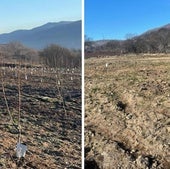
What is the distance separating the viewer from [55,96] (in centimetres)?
354

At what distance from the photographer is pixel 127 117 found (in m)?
3.26

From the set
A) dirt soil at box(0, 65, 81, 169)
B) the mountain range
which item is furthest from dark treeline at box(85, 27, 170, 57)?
dirt soil at box(0, 65, 81, 169)

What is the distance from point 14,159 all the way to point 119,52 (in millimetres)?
1528

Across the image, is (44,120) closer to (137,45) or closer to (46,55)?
(46,55)

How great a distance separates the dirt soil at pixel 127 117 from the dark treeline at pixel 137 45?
0.61 ft

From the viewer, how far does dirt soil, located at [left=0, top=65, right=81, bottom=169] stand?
10.2ft

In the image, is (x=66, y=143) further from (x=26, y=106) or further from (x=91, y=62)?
(x=91, y=62)

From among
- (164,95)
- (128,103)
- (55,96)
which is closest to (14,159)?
(55,96)

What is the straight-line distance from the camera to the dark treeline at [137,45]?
11.5 feet

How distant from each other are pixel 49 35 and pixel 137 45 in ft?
2.94

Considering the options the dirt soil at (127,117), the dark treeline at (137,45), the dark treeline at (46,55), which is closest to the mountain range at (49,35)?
the dark treeline at (46,55)

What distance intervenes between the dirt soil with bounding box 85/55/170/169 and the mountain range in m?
0.52

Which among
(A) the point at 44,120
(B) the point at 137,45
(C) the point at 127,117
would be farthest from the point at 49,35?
(C) the point at 127,117

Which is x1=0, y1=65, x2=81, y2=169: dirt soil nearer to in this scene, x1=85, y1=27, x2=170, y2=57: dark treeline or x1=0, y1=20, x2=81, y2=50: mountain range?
x1=0, y1=20, x2=81, y2=50: mountain range
